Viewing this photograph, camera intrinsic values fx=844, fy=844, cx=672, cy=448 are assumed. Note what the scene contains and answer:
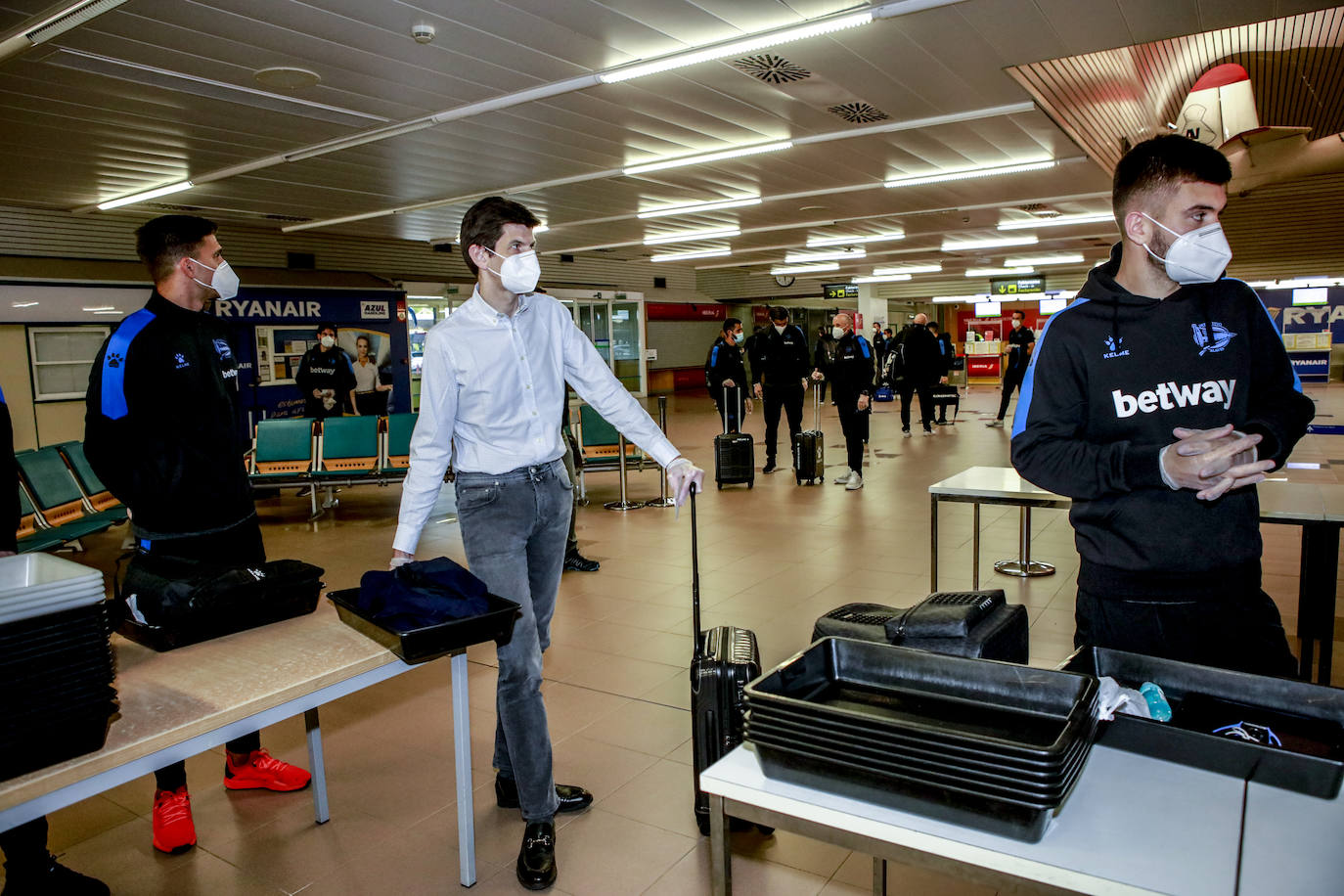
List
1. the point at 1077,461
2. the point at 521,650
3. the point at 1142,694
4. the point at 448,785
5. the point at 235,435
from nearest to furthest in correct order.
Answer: the point at 1142,694, the point at 1077,461, the point at 521,650, the point at 235,435, the point at 448,785

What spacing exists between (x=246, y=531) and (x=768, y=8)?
4.30m

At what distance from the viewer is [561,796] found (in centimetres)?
266

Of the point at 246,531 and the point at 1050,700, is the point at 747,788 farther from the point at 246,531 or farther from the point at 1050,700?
the point at 246,531

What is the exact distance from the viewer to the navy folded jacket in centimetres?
182

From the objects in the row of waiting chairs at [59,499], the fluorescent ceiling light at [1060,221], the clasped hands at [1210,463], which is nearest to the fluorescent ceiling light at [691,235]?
the fluorescent ceiling light at [1060,221]

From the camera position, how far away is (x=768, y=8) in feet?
16.8

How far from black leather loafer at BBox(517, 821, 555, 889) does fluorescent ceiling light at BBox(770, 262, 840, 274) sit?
65.3 feet

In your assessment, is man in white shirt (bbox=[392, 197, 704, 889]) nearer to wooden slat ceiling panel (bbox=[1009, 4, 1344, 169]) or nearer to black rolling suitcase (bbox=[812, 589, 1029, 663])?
black rolling suitcase (bbox=[812, 589, 1029, 663])

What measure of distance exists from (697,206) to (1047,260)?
14.2m

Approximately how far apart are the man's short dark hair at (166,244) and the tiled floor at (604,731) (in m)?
1.70

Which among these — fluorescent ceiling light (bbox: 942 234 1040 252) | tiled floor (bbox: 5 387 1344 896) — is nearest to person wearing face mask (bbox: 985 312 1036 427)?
fluorescent ceiling light (bbox: 942 234 1040 252)

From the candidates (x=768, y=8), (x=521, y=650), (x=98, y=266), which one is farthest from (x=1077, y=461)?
(x=98, y=266)

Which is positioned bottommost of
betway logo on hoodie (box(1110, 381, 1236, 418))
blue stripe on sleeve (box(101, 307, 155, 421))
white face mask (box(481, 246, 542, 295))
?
betway logo on hoodie (box(1110, 381, 1236, 418))

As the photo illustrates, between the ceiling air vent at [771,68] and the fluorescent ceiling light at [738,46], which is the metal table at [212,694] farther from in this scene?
the ceiling air vent at [771,68]
